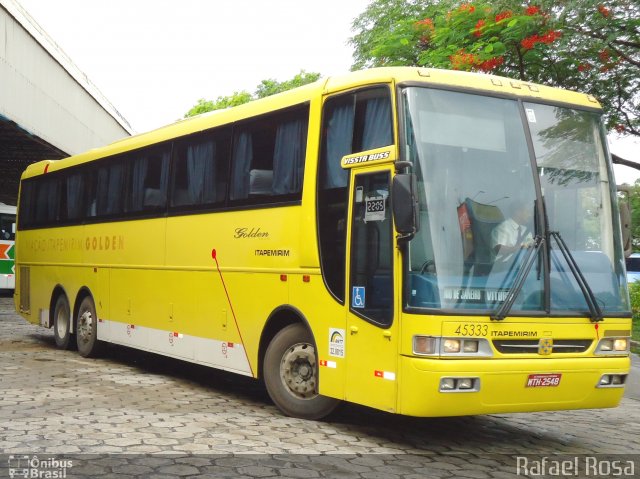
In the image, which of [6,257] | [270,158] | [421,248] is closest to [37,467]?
[421,248]

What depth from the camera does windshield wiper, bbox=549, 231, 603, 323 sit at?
746 cm

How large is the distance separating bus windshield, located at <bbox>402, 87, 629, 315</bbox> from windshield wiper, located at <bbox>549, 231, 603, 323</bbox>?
34mm

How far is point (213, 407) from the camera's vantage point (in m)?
9.17

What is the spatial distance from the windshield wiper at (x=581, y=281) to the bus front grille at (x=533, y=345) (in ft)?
0.80

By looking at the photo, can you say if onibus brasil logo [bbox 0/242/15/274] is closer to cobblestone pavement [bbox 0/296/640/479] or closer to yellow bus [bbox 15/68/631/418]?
cobblestone pavement [bbox 0/296/640/479]

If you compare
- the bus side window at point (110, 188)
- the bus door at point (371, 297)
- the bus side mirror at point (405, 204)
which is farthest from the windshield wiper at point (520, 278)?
the bus side window at point (110, 188)

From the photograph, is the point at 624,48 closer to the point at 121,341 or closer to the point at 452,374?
the point at 121,341

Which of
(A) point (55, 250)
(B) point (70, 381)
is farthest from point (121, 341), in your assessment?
(A) point (55, 250)

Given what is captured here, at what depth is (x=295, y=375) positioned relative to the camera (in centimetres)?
862

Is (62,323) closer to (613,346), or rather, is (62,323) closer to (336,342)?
(336,342)

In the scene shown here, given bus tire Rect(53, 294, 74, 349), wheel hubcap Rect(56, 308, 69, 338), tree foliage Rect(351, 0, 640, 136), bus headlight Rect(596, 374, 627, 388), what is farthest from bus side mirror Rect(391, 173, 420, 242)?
wheel hubcap Rect(56, 308, 69, 338)

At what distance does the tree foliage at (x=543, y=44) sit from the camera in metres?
15.0

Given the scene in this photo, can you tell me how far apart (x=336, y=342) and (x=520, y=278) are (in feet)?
5.84

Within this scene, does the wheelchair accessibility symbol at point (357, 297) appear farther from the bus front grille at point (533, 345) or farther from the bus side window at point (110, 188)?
the bus side window at point (110, 188)
